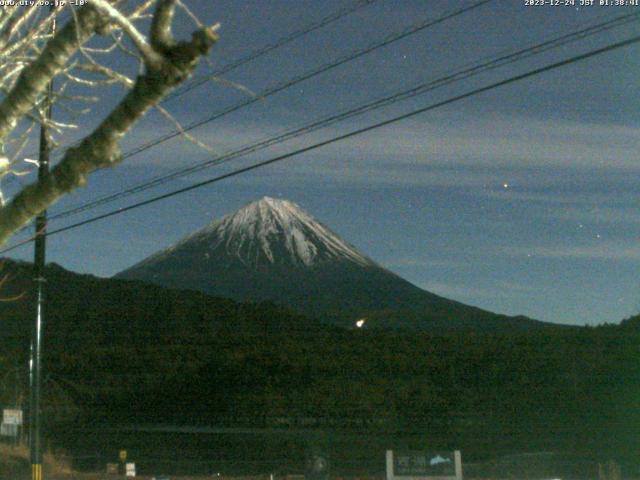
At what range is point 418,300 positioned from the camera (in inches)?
4210

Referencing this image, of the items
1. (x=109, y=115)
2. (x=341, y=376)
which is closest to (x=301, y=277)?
(x=341, y=376)

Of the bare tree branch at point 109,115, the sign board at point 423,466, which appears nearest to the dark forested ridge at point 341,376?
the sign board at point 423,466

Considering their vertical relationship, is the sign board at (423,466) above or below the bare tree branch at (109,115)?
below

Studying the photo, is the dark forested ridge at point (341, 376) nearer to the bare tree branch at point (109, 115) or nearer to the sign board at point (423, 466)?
the sign board at point (423, 466)

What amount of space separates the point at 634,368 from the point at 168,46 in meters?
43.9

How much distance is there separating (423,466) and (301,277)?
106m

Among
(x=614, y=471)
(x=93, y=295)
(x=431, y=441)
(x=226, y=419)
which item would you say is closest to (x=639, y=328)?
(x=431, y=441)

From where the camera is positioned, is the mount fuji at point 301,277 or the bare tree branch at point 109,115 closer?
the bare tree branch at point 109,115

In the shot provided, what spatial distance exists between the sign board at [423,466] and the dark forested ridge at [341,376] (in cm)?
1985

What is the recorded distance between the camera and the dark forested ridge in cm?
4456

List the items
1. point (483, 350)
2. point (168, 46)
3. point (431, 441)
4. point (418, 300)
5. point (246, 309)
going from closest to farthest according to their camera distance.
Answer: point (168, 46)
point (431, 441)
point (483, 350)
point (246, 309)
point (418, 300)

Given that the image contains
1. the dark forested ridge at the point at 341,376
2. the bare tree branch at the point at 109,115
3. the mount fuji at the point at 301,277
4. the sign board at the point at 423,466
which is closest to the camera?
the bare tree branch at the point at 109,115

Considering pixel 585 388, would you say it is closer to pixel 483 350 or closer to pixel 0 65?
pixel 483 350

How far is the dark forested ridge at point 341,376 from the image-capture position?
146 feet
